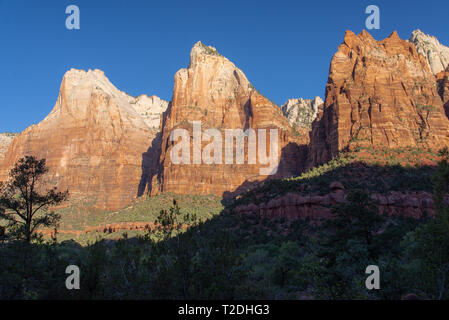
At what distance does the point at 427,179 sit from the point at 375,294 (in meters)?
37.0

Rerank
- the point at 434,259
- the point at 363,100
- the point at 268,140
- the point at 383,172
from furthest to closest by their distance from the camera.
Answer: the point at 268,140
the point at 363,100
the point at 383,172
the point at 434,259

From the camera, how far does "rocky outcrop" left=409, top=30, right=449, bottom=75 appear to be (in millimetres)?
109312

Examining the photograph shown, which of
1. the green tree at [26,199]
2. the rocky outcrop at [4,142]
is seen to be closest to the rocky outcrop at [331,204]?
the green tree at [26,199]

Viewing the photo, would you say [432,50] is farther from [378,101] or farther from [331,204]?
[331,204]

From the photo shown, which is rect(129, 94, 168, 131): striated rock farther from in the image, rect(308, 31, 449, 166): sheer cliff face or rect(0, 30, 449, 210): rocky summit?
rect(308, 31, 449, 166): sheer cliff face

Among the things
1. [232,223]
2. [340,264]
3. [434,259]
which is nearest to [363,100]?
[232,223]

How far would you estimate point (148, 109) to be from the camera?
647 ft

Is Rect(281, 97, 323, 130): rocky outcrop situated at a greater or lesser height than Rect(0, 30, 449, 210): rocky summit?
greater

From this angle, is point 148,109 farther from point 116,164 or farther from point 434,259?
point 434,259

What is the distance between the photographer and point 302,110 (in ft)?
573

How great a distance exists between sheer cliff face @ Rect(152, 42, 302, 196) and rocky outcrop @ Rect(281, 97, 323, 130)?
47428mm

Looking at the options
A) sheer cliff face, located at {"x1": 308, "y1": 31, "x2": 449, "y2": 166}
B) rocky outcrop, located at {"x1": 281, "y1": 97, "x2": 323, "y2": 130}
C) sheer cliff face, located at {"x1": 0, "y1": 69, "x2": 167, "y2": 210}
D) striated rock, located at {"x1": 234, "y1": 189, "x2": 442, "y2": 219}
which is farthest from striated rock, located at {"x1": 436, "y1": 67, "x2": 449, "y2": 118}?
sheer cliff face, located at {"x1": 0, "y1": 69, "x2": 167, "y2": 210}

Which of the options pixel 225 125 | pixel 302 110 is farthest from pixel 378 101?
pixel 302 110

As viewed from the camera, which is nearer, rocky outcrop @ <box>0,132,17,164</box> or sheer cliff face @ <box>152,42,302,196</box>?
sheer cliff face @ <box>152,42,302,196</box>
